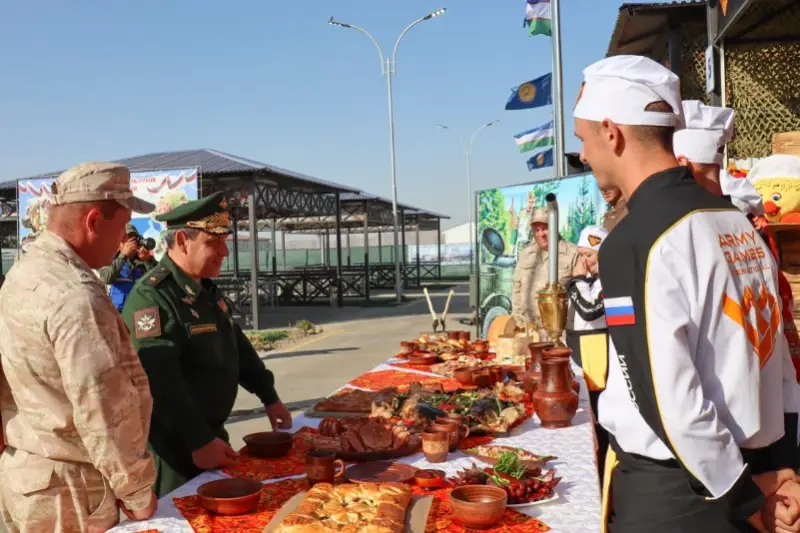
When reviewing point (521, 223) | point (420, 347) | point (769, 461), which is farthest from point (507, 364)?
point (521, 223)

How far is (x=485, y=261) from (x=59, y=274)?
8.37 m

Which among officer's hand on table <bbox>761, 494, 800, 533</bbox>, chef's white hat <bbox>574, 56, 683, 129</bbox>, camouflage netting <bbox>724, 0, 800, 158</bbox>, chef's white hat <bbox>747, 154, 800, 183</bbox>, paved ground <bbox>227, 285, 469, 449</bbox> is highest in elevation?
camouflage netting <bbox>724, 0, 800, 158</bbox>

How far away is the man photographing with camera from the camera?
6172 mm

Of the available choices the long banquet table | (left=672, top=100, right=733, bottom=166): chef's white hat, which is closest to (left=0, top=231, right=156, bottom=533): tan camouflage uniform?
the long banquet table

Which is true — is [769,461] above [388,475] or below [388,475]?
above

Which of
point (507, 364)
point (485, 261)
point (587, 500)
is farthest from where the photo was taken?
point (485, 261)

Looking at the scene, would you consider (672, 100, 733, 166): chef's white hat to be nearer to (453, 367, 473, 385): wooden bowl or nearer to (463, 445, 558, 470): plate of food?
(463, 445, 558, 470): plate of food

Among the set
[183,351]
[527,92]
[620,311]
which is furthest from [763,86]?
[620,311]

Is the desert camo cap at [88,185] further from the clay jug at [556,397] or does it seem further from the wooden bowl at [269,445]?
the clay jug at [556,397]

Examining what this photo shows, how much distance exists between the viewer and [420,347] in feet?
16.7

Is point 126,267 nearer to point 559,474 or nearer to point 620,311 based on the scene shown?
point 559,474

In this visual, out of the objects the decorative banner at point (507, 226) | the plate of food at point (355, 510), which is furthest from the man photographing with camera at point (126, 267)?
the plate of food at point (355, 510)

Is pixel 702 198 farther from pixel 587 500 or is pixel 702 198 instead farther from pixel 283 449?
pixel 283 449

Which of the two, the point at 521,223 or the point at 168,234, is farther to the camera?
the point at 521,223
